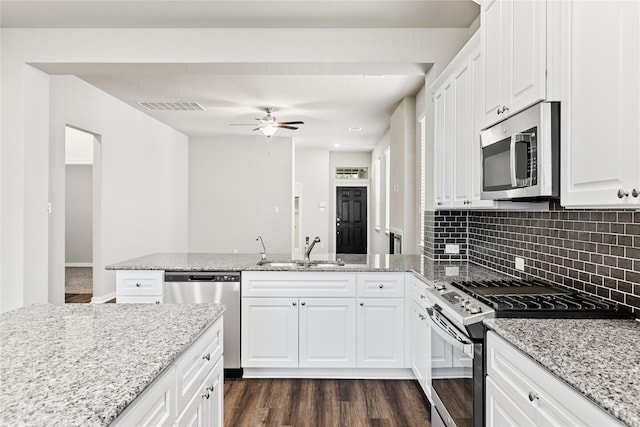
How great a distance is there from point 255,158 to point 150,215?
8.92 feet

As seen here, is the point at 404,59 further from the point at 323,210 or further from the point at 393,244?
the point at 323,210

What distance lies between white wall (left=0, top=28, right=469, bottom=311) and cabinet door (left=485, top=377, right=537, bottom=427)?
256cm

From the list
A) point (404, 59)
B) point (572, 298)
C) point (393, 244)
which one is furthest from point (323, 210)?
point (572, 298)

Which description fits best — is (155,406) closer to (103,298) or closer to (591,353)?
(591,353)

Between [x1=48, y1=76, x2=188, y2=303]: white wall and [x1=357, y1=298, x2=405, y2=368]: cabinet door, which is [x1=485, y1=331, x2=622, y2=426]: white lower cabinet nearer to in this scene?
[x1=357, y1=298, x2=405, y2=368]: cabinet door

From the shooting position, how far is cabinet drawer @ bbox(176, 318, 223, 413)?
135cm

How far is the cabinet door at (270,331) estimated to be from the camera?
121 inches

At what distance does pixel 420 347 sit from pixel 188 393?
72.4 inches

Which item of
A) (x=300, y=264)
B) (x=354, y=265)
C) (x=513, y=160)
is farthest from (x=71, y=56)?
(x=513, y=160)

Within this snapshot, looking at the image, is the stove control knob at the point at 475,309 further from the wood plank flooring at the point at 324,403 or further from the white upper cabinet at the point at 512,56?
the wood plank flooring at the point at 324,403

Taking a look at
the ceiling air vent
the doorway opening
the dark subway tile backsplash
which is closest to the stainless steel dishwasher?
the dark subway tile backsplash

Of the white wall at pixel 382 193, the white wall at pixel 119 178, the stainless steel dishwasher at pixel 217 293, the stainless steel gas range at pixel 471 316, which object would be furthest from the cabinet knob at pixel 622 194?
the white wall at pixel 382 193

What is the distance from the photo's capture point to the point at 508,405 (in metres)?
1.40

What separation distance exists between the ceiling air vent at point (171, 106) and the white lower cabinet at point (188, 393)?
4820mm
